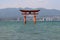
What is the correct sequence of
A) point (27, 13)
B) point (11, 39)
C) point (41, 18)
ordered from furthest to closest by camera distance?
point (41, 18) < point (27, 13) < point (11, 39)

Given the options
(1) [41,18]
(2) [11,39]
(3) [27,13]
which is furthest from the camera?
(1) [41,18]

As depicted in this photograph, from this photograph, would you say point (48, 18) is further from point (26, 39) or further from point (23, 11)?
point (26, 39)

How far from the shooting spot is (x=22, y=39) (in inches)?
1065

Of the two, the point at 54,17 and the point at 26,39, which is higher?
the point at 26,39

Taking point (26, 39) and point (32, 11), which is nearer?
point (26, 39)

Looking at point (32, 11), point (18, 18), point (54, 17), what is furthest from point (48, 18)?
point (32, 11)

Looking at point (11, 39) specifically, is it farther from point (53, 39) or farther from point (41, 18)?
A: point (41, 18)

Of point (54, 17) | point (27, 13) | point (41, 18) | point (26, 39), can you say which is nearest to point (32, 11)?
point (27, 13)

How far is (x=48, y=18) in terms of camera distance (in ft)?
460

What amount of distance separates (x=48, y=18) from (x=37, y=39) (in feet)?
374

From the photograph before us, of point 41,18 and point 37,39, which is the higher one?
point 37,39

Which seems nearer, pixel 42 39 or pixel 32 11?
pixel 42 39

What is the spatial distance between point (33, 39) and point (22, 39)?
1348 mm

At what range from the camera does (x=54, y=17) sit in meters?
142
